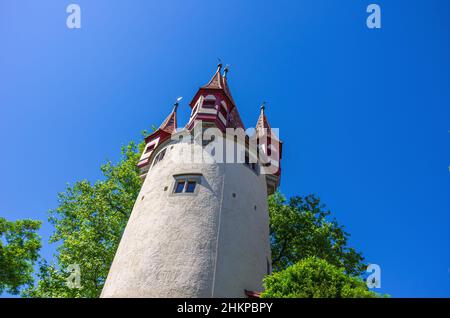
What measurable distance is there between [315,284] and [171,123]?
15377mm

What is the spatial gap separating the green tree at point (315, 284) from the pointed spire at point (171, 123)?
12.6 m

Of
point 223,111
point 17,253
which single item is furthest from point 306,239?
point 17,253

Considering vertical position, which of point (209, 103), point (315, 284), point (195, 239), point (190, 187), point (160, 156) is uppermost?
point (209, 103)

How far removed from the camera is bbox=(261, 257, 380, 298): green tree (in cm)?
962

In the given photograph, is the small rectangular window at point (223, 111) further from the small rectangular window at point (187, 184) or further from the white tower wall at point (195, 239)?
the small rectangular window at point (187, 184)

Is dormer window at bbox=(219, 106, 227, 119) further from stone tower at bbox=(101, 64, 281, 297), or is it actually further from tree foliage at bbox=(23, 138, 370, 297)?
tree foliage at bbox=(23, 138, 370, 297)

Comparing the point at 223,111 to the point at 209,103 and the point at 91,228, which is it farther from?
the point at 91,228

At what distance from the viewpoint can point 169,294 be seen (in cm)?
1187

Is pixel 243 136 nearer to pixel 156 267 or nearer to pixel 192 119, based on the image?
pixel 192 119

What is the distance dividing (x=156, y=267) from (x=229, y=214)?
389 centimetres

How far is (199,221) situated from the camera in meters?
14.1

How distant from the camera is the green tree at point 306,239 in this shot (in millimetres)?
23188

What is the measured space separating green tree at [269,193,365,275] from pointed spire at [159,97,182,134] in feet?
32.2
